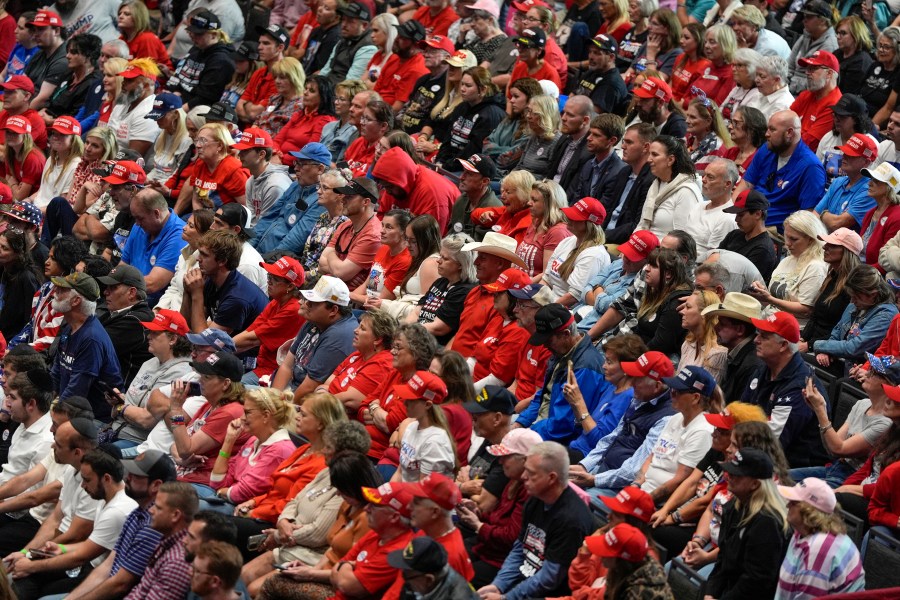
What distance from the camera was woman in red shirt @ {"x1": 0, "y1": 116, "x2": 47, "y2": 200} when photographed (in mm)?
13039

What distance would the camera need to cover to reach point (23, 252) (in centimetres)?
1076

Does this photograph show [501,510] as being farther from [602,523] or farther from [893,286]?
[893,286]

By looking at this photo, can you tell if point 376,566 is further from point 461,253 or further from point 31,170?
point 31,170

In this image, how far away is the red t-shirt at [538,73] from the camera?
499 inches

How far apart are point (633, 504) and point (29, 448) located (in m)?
4.02

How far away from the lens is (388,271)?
395 inches

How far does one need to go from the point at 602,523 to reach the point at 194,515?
1950 mm

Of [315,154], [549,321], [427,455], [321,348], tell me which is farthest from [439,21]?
[427,455]

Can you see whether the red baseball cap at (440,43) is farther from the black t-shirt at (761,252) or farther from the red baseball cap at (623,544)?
the red baseball cap at (623,544)

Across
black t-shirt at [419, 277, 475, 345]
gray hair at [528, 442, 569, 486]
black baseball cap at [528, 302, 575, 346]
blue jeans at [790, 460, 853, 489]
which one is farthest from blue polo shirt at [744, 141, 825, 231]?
gray hair at [528, 442, 569, 486]

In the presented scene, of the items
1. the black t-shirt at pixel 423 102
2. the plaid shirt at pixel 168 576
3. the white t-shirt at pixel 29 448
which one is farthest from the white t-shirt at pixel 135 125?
the plaid shirt at pixel 168 576

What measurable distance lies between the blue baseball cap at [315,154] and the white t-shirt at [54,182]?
95.8 inches

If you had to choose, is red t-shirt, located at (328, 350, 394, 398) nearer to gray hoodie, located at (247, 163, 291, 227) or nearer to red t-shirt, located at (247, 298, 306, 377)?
red t-shirt, located at (247, 298, 306, 377)

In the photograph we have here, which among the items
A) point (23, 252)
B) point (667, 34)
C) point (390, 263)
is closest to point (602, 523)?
point (390, 263)
